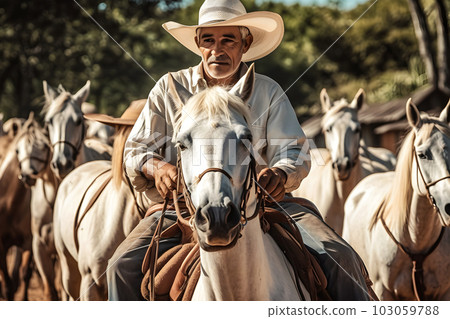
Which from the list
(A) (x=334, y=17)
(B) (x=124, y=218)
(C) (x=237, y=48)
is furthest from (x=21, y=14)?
(A) (x=334, y=17)

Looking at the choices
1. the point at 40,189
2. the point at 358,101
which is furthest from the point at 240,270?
the point at 358,101

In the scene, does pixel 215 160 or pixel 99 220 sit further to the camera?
pixel 99 220

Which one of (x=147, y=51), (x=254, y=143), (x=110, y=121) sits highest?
(x=147, y=51)

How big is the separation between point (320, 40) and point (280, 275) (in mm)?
38546

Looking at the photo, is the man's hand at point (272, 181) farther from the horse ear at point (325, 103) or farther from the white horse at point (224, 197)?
the horse ear at point (325, 103)

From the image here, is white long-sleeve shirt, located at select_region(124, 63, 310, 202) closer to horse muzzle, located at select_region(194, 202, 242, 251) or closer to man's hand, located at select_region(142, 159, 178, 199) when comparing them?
man's hand, located at select_region(142, 159, 178, 199)

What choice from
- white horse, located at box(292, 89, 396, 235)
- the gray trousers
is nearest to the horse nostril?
the gray trousers

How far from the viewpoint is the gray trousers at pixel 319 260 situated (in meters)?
3.91

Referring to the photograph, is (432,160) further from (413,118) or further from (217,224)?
(217,224)

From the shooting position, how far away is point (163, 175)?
144 inches

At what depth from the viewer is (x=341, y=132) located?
30.3 feet

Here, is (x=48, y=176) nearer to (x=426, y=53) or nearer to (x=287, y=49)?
(x=426, y=53)

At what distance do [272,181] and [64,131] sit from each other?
5.71 metres

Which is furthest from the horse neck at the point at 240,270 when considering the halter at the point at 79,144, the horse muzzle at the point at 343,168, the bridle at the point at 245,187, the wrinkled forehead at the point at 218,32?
the halter at the point at 79,144
